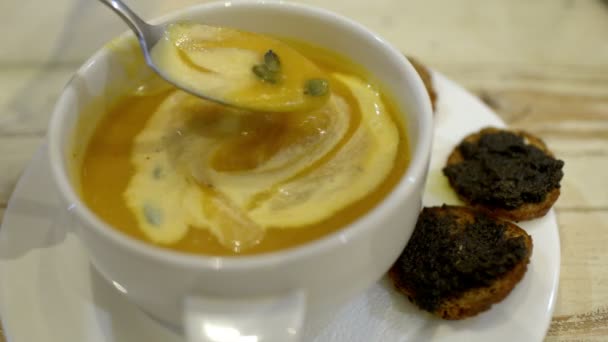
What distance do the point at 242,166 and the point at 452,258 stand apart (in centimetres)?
66

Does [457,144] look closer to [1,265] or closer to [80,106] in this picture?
[80,106]

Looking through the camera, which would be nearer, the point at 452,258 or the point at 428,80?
the point at 452,258

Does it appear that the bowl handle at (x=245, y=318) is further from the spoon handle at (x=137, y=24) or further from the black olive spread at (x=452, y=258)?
the spoon handle at (x=137, y=24)

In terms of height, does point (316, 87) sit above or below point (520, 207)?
above

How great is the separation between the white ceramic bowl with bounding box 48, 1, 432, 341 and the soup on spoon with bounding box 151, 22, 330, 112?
Result: 0.76 feet

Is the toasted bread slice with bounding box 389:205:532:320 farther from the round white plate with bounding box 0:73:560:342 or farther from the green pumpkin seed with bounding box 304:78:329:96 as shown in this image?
the green pumpkin seed with bounding box 304:78:329:96

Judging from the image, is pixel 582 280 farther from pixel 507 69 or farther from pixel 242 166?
pixel 507 69

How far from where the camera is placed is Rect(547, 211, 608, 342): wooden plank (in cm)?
170

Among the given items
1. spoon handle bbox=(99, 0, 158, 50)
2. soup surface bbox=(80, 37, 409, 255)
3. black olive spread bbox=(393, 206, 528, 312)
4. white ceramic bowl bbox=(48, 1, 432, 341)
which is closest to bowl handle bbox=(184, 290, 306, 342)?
white ceramic bowl bbox=(48, 1, 432, 341)

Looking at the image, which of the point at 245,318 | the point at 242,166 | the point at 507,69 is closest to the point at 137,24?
the point at 242,166

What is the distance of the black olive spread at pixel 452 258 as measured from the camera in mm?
1531

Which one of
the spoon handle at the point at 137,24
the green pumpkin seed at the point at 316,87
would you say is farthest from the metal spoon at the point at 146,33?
the green pumpkin seed at the point at 316,87

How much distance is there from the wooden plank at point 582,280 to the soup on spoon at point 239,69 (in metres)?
1.02

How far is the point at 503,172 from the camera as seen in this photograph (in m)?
1.86
